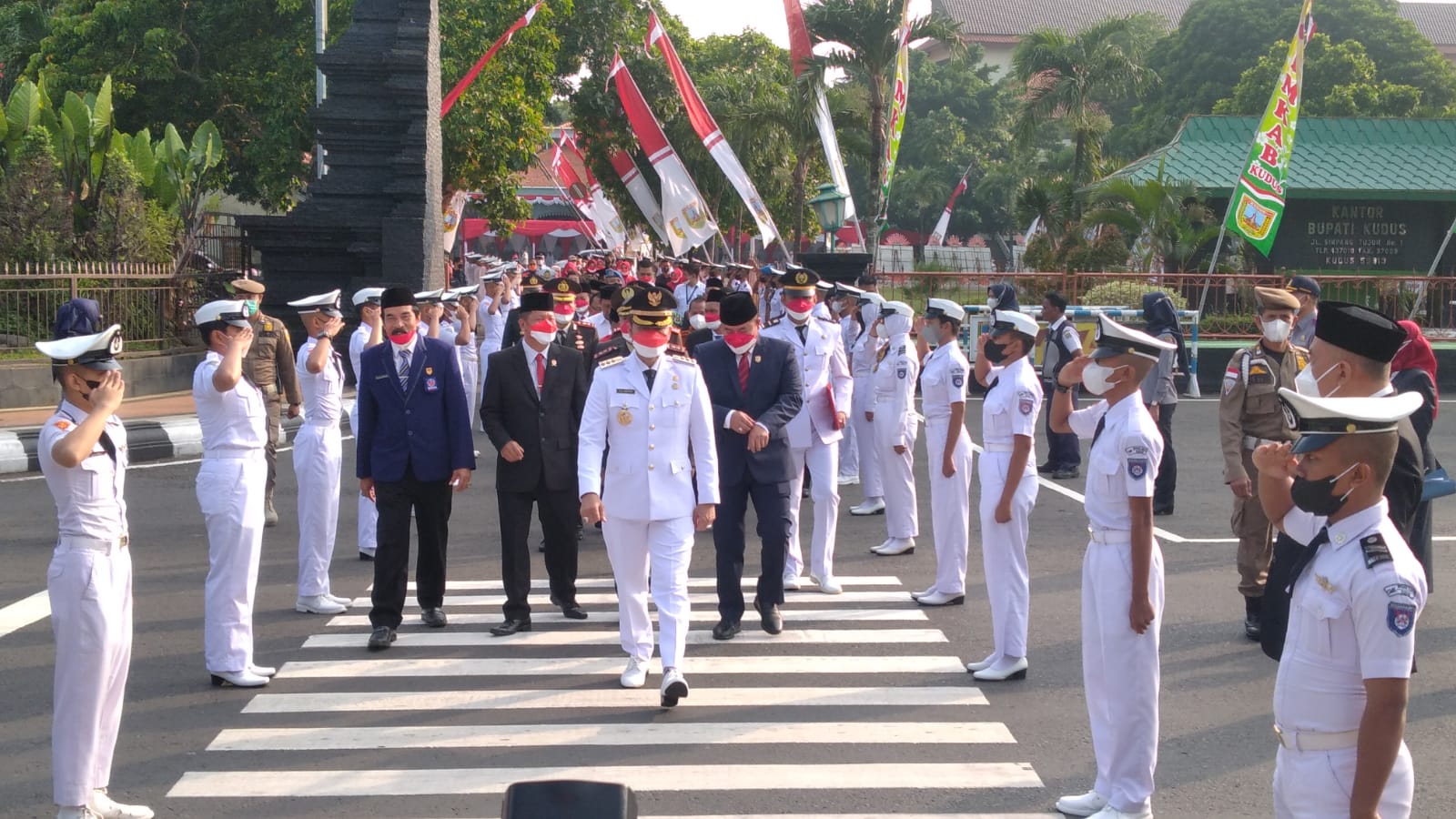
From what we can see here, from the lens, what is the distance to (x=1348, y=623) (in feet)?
12.1

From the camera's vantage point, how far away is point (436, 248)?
2231 cm

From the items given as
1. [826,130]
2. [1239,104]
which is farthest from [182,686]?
[1239,104]

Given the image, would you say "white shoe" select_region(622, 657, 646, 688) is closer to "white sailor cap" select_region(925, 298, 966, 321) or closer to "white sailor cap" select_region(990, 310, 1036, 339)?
"white sailor cap" select_region(990, 310, 1036, 339)

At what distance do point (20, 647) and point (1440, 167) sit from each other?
36341 mm

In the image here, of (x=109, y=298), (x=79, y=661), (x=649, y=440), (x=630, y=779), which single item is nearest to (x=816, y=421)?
(x=649, y=440)

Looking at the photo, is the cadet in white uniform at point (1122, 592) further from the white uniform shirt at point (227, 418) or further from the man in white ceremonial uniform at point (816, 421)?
the white uniform shirt at point (227, 418)

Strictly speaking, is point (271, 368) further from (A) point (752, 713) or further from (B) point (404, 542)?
(A) point (752, 713)

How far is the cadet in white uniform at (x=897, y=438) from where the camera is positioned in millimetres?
11172

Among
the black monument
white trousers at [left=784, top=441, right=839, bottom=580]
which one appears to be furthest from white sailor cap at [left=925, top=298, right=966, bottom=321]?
the black monument

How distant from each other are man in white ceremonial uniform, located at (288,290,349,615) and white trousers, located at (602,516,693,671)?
8.18ft

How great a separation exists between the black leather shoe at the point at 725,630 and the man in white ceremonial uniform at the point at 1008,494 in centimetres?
142

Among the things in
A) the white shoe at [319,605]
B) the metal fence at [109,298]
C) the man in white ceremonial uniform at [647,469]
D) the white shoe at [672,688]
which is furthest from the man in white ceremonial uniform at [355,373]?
the metal fence at [109,298]

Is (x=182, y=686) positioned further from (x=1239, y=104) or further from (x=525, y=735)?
(x=1239, y=104)

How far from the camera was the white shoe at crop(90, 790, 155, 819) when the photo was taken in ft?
18.1
